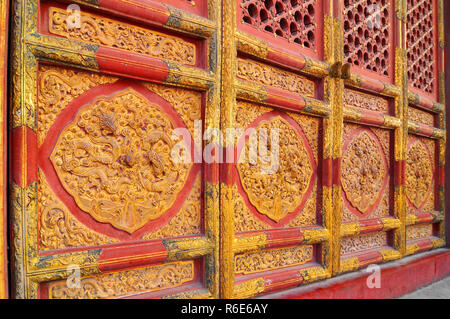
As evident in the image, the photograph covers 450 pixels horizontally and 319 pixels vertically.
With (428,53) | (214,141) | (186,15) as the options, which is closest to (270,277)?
(214,141)

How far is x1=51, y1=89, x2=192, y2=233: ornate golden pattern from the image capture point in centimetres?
187

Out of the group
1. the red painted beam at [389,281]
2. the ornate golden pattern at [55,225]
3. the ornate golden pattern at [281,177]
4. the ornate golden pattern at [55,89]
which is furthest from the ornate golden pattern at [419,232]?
the ornate golden pattern at [55,89]

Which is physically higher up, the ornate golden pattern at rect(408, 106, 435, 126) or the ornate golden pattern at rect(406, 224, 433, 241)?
the ornate golden pattern at rect(408, 106, 435, 126)

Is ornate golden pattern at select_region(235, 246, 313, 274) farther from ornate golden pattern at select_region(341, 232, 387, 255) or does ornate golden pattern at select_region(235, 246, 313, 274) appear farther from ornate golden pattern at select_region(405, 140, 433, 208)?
ornate golden pattern at select_region(405, 140, 433, 208)

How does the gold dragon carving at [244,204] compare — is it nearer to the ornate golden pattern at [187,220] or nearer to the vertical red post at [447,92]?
the ornate golden pattern at [187,220]

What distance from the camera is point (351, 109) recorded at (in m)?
3.35

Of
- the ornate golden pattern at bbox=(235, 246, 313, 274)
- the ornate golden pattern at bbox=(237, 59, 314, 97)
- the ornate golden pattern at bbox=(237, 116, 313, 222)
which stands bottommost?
the ornate golden pattern at bbox=(235, 246, 313, 274)

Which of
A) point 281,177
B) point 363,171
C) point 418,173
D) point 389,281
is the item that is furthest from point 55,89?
point 418,173

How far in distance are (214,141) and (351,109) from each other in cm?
164

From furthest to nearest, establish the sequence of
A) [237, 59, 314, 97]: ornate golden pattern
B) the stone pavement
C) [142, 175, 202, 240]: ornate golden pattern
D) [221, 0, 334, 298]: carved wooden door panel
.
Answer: the stone pavement < [237, 59, 314, 97]: ornate golden pattern < [221, 0, 334, 298]: carved wooden door panel < [142, 175, 202, 240]: ornate golden pattern

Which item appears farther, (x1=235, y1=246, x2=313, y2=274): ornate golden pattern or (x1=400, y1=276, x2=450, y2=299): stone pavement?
(x1=400, y1=276, x2=450, y2=299): stone pavement

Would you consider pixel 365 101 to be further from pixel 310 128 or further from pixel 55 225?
pixel 55 225

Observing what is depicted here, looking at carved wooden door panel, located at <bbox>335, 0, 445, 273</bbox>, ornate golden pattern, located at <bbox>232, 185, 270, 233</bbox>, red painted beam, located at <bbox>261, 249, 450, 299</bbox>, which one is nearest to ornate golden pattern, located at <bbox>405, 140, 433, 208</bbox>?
carved wooden door panel, located at <bbox>335, 0, 445, 273</bbox>

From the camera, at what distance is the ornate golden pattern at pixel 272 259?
2.53 m
